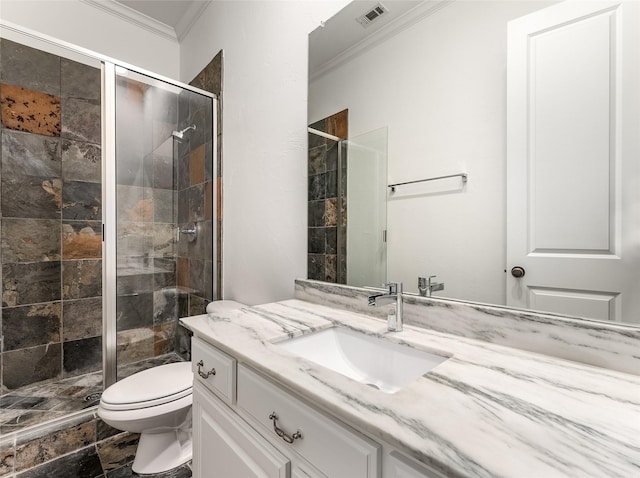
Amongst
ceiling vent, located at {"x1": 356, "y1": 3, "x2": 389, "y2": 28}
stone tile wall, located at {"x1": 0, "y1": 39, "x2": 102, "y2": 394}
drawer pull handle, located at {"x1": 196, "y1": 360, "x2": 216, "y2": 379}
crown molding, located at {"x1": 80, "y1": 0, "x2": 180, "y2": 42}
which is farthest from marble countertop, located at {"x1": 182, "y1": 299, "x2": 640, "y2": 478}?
crown molding, located at {"x1": 80, "y1": 0, "x2": 180, "y2": 42}

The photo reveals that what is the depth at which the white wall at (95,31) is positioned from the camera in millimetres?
1956

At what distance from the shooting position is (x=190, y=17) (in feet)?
7.67

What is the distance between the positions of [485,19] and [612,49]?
33 cm

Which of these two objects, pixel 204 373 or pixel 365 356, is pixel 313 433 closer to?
pixel 365 356

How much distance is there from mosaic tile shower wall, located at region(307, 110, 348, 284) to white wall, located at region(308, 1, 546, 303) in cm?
23

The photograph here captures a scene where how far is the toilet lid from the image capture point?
1.33 m

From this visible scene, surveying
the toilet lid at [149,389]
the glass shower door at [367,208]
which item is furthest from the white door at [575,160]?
the toilet lid at [149,389]

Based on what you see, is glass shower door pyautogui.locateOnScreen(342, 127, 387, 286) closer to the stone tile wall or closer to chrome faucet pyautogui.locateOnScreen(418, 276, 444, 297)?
chrome faucet pyautogui.locateOnScreen(418, 276, 444, 297)

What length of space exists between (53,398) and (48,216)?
115 cm

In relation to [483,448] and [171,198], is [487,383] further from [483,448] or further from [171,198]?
[171,198]

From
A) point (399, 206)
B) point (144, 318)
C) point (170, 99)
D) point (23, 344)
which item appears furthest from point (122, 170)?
point (399, 206)

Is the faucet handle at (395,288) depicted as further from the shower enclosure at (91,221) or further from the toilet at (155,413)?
the shower enclosure at (91,221)

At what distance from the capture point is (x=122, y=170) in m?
1.76

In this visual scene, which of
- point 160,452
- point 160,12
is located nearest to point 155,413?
point 160,452
